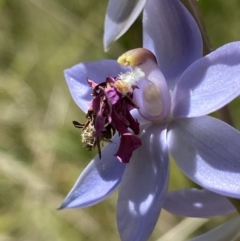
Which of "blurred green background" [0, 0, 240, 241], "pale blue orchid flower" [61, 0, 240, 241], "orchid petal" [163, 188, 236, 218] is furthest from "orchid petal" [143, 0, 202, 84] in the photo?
"blurred green background" [0, 0, 240, 241]

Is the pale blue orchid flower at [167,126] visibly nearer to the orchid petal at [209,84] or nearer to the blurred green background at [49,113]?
the orchid petal at [209,84]

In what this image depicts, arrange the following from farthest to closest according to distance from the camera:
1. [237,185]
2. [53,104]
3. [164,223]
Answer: [53,104] < [164,223] < [237,185]

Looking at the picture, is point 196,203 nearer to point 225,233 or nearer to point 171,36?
point 225,233

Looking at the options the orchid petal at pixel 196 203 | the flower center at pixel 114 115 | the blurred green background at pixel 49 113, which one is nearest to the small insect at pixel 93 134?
the flower center at pixel 114 115

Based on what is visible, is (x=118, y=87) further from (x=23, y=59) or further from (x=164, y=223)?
(x=23, y=59)

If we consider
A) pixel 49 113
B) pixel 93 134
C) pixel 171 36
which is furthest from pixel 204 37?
pixel 49 113

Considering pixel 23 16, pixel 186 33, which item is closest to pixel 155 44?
pixel 186 33
